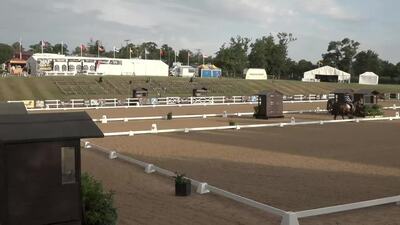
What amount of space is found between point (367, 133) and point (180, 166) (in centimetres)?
1508

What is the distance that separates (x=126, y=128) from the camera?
96.8ft

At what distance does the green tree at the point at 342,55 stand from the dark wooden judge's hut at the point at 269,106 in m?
119

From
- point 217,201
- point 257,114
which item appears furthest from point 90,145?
point 257,114

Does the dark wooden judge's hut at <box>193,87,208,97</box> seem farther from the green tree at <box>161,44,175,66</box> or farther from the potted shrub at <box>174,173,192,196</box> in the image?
the green tree at <box>161,44,175,66</box>

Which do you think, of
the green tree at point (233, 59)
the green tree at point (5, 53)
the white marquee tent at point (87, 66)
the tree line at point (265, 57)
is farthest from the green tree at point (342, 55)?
the green tree at point (5, 53)

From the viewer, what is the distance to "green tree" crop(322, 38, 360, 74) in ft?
499

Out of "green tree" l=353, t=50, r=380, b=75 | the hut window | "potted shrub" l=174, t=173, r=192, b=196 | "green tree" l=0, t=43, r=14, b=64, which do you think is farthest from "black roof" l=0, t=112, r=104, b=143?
"green tree" l=0, t=43, r=14, b=64

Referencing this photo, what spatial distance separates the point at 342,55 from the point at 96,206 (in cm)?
15613

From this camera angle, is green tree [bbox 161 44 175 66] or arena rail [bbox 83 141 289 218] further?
green tree [bbox 161 44 175 66]

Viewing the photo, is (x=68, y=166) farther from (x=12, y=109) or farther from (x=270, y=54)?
(x=270, y=54)

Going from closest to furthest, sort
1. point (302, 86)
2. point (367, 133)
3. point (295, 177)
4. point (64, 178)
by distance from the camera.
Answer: point (64, 178)
point (295, 177)
point (367, 133)
point (302, 86)

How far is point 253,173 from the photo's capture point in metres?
14.5

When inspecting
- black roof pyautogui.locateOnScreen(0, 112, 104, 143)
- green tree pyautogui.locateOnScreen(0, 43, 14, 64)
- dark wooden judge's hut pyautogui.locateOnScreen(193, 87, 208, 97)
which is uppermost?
green tree pyautogui.locateOnScreen(0, 43, 14, 64)

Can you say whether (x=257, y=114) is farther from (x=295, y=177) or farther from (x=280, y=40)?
(x=280, y=40)
